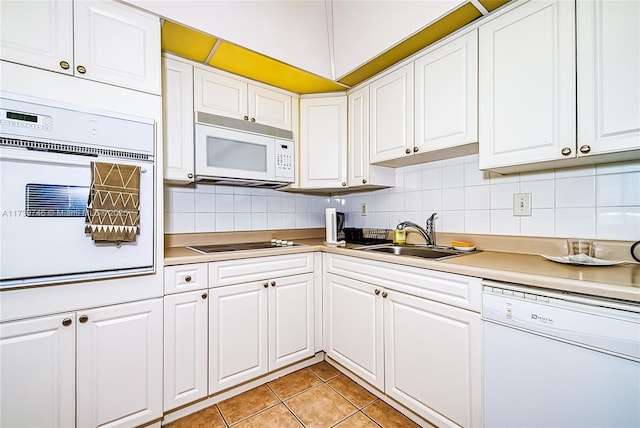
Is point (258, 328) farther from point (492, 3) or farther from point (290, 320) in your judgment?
point (492, 3)

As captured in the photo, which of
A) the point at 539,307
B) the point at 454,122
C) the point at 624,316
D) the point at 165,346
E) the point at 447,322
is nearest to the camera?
the point at 624,316

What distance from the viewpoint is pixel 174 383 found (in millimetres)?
1475

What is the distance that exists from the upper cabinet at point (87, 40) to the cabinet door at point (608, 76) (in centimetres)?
188

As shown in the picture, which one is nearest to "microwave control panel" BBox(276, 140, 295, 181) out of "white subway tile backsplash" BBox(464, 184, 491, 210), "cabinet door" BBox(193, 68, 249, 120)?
"cabinet door" BBox(193, 68, 249, 120)

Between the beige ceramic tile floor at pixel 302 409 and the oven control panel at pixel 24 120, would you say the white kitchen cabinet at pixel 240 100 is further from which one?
the beige ceramic tile floor at pixel 302 409

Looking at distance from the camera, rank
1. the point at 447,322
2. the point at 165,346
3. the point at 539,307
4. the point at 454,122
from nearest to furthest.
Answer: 1. the point at 539,307
2. the point at 447,322
3. the point at 165,346
4. the point at 454,122

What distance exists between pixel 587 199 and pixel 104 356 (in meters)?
2.37

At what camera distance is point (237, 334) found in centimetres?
168

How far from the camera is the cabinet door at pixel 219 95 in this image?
178cm

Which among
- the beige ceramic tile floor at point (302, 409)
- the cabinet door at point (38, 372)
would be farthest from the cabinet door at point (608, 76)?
the cabinet door at point (38, 372)

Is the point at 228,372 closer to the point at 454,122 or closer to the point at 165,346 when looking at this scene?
the point at 165,346

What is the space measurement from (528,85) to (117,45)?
1880 millimetres

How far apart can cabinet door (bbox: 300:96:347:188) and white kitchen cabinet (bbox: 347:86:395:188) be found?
53mm

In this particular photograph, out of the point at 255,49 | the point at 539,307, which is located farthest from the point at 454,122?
the point at 255,49
